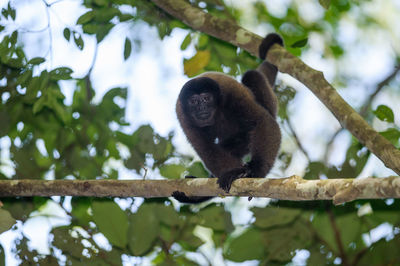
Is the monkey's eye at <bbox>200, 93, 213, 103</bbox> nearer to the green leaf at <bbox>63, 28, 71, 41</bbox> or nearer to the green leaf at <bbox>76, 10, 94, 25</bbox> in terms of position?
the green leaf at <bbox>76, 10, 94, 25</bbox>

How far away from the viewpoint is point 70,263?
4.58m

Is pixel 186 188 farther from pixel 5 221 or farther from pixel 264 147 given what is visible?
pixel 5 221

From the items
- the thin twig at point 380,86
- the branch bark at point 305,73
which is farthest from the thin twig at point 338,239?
the thin twig at point 380,86

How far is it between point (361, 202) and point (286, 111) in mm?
2020

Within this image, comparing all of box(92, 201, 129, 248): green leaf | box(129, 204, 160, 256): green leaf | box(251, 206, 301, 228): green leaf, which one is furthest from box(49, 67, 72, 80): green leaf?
box(251, 206, 301, 228): green leaf

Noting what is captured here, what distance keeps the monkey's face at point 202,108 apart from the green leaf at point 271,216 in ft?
4.23

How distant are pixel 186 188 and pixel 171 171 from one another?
0.84 meters

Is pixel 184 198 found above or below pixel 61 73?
below

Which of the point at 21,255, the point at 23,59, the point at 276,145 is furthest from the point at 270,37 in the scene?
the point at 21,255

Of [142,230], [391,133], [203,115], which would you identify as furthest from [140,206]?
[391,133]

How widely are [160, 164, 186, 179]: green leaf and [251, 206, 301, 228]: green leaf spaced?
35.1 inches

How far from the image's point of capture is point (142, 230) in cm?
443

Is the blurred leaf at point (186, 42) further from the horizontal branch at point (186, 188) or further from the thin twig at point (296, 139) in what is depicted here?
the horizontal branch at point (186, 188)

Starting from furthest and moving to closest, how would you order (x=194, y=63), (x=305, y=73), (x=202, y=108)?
(x=194, y=63)
(x=202, y=108)
(x=305, y=73)
